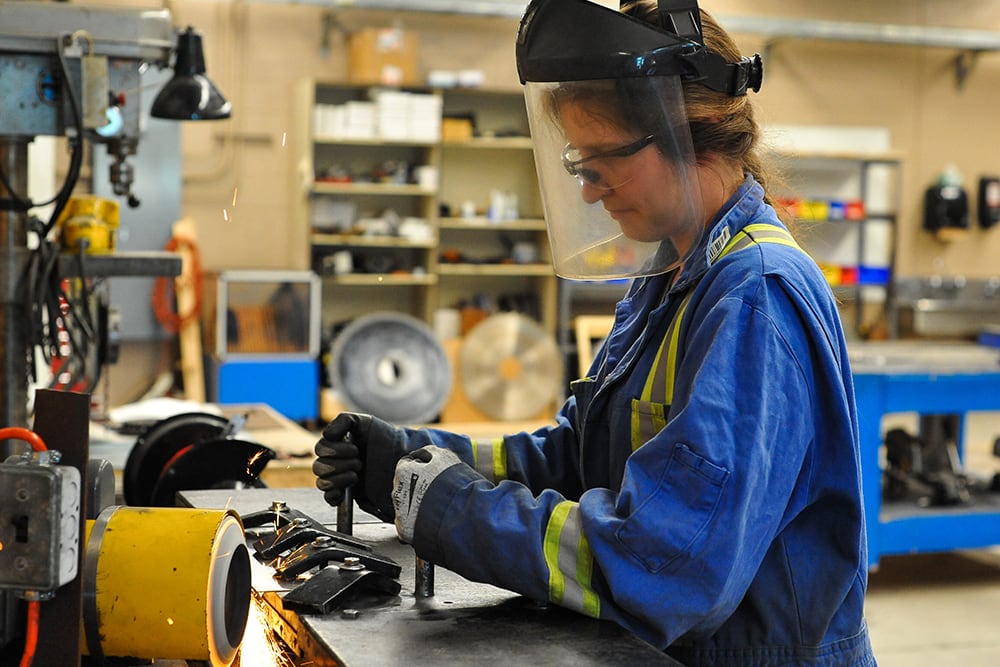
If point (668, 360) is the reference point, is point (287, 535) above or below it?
below

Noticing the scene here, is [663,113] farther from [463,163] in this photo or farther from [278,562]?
[463,163]

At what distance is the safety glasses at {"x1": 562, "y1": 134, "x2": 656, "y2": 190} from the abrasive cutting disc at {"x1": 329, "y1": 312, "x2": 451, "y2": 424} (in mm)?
4337

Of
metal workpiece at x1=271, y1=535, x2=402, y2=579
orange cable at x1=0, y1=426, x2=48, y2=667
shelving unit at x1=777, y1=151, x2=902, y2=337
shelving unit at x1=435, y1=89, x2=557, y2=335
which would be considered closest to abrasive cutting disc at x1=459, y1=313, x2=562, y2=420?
shelving unit at x1=435, y1=89, x2=557, y2=335

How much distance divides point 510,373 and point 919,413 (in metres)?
2.44

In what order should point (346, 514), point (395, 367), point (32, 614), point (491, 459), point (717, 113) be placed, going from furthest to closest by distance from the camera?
1. point (395, 367)
2. point (491, 459)
3. point (346, 514)
4. point (717, 113)
5. point (32, 614)

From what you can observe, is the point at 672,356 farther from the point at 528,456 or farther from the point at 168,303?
the point at 168,303

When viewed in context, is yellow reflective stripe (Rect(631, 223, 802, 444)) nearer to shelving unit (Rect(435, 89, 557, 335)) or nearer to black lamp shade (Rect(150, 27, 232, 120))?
black lamp shade (Rect(150, 27, 232, 120))

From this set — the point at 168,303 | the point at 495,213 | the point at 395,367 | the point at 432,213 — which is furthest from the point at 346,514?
the point at 495,213

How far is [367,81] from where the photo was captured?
6.82 m

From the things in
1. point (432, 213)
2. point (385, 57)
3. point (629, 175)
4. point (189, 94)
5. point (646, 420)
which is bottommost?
point (646, 420)

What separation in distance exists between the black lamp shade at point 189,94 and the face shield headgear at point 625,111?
173cm

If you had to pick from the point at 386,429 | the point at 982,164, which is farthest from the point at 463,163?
the point at 386,429

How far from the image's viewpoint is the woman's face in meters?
1.38

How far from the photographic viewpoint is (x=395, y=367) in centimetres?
593
